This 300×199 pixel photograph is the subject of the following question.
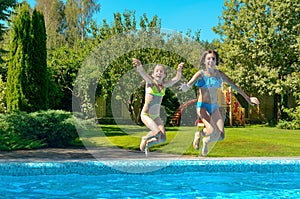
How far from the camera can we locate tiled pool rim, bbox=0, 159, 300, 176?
26.5 ft

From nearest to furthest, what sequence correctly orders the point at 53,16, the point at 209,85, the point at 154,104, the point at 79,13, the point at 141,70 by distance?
the point at 141,70 → the point at 209,85 → the point at 154,104 → the point at 79,13 → the point at 53,16

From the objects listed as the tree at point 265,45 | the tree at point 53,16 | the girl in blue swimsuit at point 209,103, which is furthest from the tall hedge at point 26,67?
the tree at point 53,16

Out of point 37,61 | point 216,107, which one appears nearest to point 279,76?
point 37,61

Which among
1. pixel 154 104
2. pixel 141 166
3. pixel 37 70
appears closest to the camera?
pixel 154 104

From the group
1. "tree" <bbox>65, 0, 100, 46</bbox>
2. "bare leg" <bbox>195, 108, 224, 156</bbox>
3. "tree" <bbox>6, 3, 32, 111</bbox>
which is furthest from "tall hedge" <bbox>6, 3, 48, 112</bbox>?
"tree" <bbox>65, 0, 100, 46</bbox>

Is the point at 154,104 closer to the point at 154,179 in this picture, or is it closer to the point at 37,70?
the point at 154,179

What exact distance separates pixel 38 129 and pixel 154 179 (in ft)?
13.4

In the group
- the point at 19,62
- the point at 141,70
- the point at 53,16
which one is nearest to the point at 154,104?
the point at 141,70

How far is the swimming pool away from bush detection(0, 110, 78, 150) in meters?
2.74

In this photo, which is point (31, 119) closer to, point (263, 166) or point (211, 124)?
point (263, 166)

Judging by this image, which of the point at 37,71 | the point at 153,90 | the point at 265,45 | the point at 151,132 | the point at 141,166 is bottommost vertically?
the point at 141,166

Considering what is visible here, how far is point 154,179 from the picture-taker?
8.38 m

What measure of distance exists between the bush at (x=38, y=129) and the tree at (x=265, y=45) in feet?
41.2

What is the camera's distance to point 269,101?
80.4 feet
